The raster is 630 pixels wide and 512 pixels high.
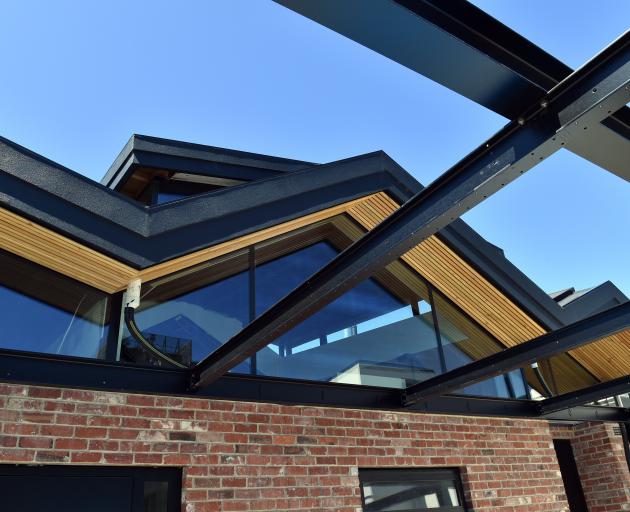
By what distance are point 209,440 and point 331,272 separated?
1930 millimetres

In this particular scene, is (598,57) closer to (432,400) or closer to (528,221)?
(528,221)

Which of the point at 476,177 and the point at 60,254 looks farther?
the point at 60,254

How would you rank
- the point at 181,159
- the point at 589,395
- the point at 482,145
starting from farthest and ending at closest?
the point at 181,159 → the point at 589,395 → the point at 482,145

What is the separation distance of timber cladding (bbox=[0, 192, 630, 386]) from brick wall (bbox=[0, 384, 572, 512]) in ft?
2.85

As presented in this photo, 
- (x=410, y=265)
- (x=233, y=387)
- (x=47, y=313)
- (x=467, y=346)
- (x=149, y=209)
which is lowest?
(x=233, y=387)

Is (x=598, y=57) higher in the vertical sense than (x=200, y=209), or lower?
lower

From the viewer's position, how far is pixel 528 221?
521cm

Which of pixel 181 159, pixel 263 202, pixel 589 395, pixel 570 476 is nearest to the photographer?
pixel 263 202

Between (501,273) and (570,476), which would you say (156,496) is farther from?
(570,476)

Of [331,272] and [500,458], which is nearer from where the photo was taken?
[331,272]

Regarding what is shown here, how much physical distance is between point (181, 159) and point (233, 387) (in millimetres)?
2694

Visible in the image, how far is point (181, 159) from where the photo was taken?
18.5 ft

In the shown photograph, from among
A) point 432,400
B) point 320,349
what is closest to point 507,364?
point 432,400

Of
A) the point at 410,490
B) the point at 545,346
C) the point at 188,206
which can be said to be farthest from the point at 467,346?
the point at 188,206
